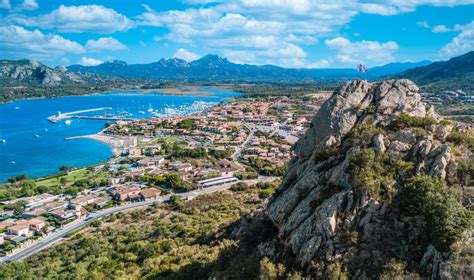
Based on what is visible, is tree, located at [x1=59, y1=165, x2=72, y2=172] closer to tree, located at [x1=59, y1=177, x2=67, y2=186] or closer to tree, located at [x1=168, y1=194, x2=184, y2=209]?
tree, located at [x1=59, y1=177, x2=67, y2=186]

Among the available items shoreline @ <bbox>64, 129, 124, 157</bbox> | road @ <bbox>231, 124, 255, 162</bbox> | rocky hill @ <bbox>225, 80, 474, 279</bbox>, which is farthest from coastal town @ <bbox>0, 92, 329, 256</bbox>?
rocky hill @ <bbox>225, 80, 474, 279</bbox>

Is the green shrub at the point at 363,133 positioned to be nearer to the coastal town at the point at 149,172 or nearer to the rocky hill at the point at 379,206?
the rocky hill at the point at 379,206

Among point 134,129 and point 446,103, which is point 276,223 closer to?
point 134,129

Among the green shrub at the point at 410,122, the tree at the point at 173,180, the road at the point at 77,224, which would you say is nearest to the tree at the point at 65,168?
the tree at the point at 173,180

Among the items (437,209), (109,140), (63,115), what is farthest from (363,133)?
(63,115)

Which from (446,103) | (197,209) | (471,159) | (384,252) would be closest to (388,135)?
(471,159)
